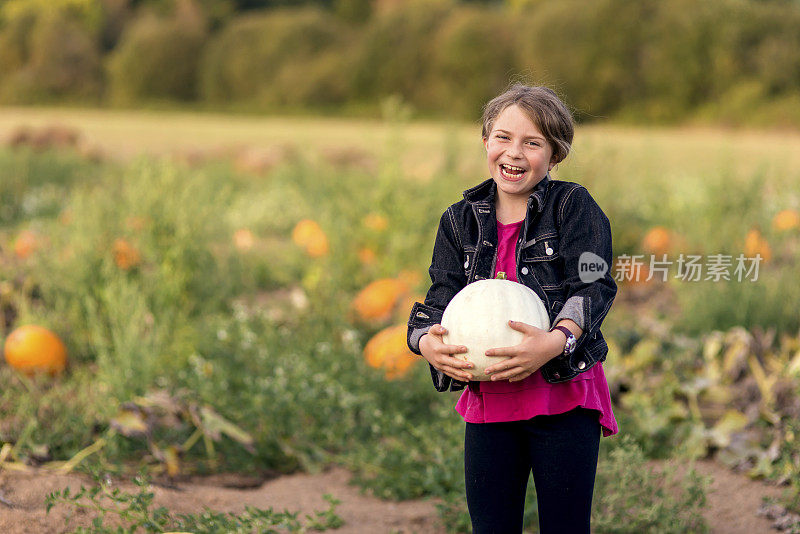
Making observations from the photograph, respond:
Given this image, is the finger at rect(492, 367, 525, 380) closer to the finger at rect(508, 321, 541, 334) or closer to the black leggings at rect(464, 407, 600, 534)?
the finger at rect(508, 321, 541, 334)

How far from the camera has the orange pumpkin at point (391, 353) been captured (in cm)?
389

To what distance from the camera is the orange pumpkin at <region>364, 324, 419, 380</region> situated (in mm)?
3889

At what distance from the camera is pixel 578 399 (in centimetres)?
196

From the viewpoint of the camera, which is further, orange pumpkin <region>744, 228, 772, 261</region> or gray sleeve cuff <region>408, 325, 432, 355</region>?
orange pumpkin <region>744, 228, 772, 261</region>

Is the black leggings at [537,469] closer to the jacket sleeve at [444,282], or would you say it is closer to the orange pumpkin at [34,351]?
the jacket sleeve at [444,282]

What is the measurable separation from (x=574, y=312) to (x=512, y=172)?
36 centimetres

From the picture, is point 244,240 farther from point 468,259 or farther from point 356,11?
point 356,11

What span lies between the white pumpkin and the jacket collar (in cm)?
23

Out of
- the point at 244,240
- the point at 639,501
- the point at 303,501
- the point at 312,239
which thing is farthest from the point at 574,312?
the point at 244,240

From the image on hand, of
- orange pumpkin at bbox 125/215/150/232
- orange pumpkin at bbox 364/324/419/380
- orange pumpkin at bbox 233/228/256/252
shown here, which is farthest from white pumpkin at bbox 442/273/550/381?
orange pumpkin at bbox 233/228/256/252

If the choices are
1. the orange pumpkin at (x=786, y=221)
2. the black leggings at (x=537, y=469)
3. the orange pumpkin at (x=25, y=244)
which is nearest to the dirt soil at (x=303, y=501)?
the black leggings at (x=537, y=469)

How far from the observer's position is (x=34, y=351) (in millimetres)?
4125

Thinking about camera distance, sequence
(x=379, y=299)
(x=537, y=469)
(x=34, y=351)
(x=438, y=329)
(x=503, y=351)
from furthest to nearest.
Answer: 1. (x=379, y=299)
2. (x=34, y=351)
3. (x=537, y=469)
4. (x=438, y=329)
5. (x=503, y=351)

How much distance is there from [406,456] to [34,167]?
7532mm
